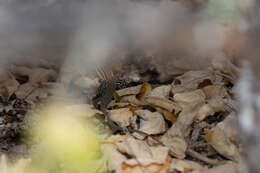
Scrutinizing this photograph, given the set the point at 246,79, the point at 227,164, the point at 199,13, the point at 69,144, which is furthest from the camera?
the point at 199,13

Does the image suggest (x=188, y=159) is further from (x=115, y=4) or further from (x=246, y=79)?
(x=115, y=4)

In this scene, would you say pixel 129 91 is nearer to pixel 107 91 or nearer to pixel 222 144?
pixel 107 91

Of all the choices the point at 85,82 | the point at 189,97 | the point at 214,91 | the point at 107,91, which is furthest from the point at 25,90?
the point at 214,91

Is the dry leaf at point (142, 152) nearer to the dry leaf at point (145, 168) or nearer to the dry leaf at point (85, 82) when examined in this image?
the dry leaf at point (145, 168)

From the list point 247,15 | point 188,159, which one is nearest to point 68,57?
point 188,159

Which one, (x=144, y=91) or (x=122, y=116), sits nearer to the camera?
(x=122, y=116)

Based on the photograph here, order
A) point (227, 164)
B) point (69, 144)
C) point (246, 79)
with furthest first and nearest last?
point (69, 144), point (227, 164), point (246, 79)
